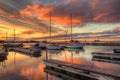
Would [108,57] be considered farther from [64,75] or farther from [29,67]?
[64,75]

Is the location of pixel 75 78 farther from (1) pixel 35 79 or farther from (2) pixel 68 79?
(1) pixel 35 79

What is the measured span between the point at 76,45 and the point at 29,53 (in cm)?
1846

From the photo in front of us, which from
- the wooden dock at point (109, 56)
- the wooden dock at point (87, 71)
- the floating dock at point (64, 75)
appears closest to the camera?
the wooden dock at point (87, 71)

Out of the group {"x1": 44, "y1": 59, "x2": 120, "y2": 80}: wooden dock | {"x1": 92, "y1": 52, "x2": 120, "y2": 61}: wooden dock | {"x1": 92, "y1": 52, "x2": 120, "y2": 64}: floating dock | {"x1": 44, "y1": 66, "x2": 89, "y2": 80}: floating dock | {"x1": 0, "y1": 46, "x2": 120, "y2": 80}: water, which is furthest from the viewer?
{"x1": 92, "y1": 52, "x2": 120, "y2": 61}: wooden dock

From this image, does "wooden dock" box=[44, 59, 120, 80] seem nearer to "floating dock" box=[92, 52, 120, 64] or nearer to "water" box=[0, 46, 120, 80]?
"water" box=[0, 46, 120, 80]

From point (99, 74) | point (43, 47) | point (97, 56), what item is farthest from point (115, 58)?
point (43, 47)

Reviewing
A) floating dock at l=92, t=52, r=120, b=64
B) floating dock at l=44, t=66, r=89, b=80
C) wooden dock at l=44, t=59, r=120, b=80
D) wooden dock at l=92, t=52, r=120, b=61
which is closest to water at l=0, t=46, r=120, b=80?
floating dock at l=44, t=66, r=89, b=80

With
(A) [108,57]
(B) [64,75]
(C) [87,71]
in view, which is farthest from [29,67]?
(A) [108,57]

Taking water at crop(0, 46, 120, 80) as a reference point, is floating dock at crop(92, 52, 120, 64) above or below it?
above

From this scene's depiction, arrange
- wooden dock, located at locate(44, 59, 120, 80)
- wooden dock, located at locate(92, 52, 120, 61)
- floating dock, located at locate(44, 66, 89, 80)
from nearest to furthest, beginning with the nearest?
wooden dock, located at locate(44, 59, 120, 80) < floating dock, located at locate(44, 66, 89, 80) < wooden dock, located at locate(92, 52, 120, 61)

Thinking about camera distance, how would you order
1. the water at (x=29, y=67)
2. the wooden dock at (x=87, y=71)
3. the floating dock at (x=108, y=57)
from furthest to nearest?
the floating dock at (x=108, y=57) < the water at (x=29, y=67) < the wooden dock at (x=87, y=71)

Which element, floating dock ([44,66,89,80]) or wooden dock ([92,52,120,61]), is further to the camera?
wooden dock ([92,52,120,61])

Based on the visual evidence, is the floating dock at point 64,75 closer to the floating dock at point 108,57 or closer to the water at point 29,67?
the water at point 29,67

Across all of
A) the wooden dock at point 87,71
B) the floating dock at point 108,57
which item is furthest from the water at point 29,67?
the floating dock at point 108,57
